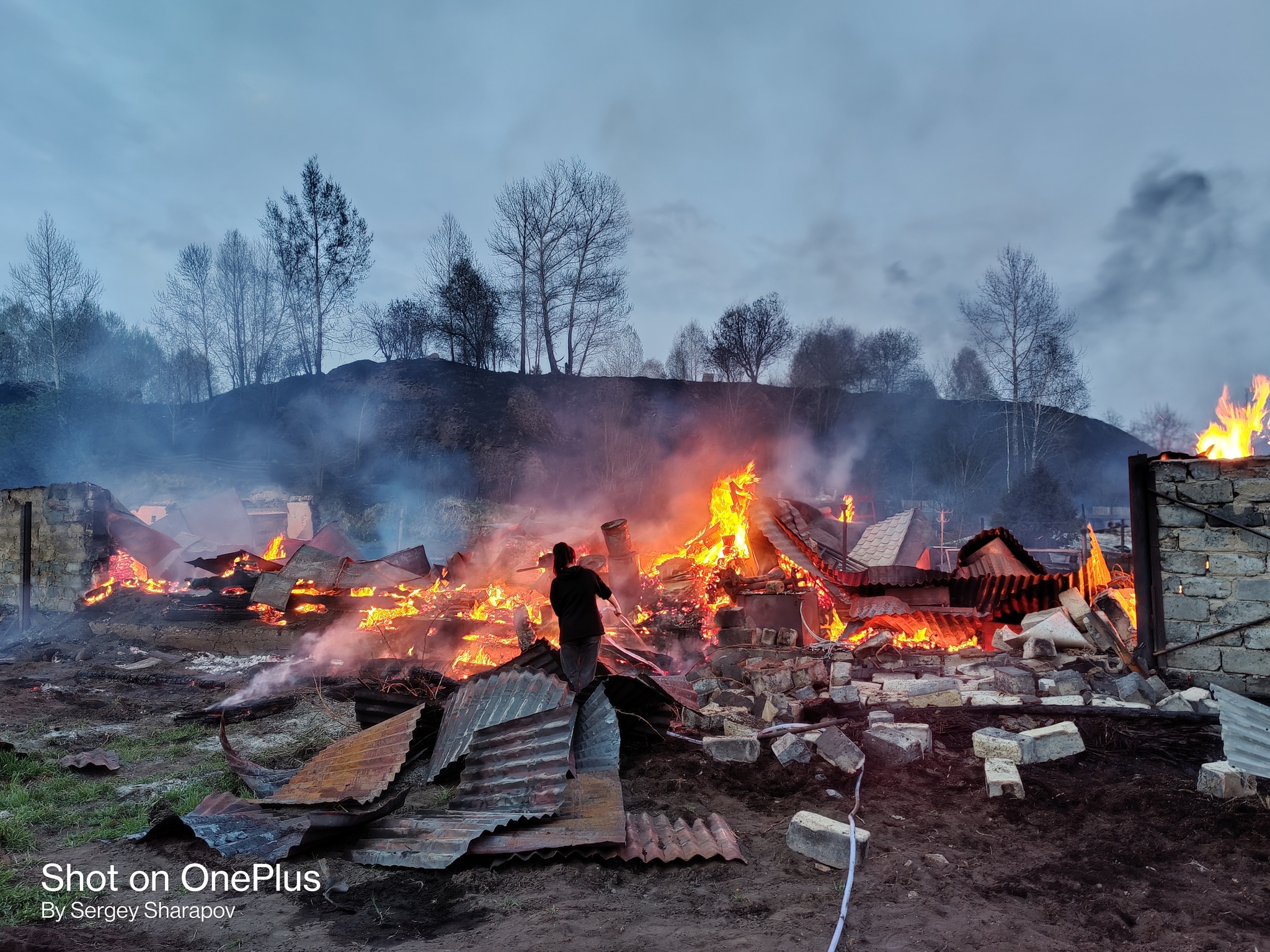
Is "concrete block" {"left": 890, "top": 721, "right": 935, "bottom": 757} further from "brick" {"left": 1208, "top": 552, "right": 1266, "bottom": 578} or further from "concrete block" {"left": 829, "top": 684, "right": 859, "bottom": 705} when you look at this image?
"brick" {"left": 1208, "top": 552, "right": 1266, "bottom": 578}

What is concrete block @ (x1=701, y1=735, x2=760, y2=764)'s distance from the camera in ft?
20.0

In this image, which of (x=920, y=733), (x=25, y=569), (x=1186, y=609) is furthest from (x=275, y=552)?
(x=1186, y=609)

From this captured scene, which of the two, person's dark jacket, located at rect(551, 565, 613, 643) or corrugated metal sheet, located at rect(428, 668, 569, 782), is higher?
person's dark jacket, located at rect(551, 565, 613, 643)

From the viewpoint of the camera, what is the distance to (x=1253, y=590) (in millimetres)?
6781

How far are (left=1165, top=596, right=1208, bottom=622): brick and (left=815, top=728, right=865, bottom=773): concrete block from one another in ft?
13.2

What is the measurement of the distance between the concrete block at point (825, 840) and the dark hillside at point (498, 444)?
68.7ft

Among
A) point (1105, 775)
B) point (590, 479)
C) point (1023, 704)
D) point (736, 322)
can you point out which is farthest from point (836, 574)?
point (736, 322)

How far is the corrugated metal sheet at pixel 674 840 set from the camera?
14.1 feet

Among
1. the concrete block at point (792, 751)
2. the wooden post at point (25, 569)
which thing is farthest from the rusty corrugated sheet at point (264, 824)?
the wooden post at point (25, 569)

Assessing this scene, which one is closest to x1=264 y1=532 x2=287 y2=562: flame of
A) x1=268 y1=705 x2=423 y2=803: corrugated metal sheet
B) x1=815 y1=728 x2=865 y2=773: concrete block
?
x1=268 y1=705 x2=423 y2=803: corrugated metal sheet

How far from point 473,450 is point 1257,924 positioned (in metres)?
26.9

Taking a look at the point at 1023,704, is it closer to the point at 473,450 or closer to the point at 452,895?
the point at 452,895

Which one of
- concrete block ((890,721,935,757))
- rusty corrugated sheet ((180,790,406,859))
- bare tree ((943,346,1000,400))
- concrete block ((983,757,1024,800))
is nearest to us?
rusty corrugated sheet ((180,790,406,859))

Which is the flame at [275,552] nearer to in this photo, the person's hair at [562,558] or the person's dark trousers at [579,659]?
the person's hair at [562,558]
